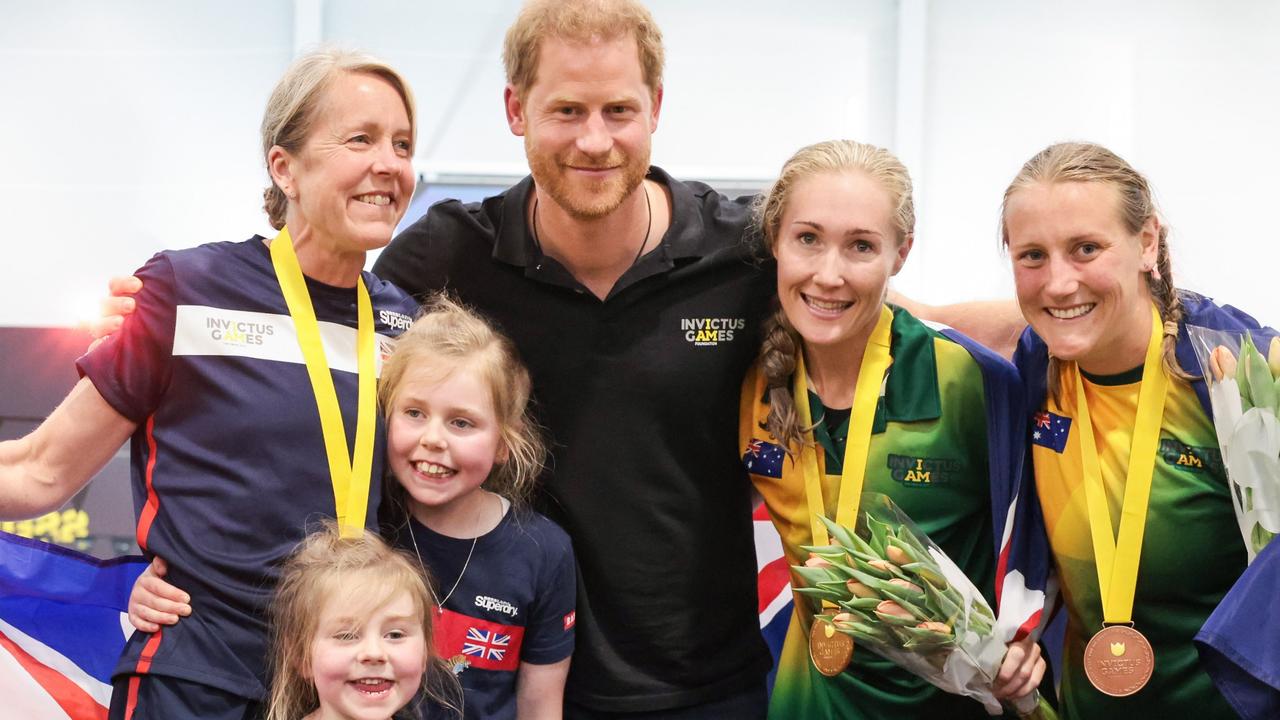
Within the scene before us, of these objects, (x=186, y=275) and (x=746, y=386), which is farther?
(x=746, y=386)

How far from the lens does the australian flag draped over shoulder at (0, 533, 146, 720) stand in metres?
2.47

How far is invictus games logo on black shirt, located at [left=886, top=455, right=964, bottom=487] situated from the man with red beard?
38 centimetres

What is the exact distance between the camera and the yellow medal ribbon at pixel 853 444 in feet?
7.75

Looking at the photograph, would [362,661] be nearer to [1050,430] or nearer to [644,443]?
[644,443]

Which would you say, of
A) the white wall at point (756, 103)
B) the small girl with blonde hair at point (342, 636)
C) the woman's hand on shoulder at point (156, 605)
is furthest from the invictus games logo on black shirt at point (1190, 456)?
the white wall at point (756, 103)

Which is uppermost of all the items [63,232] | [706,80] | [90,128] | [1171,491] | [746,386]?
[706,80]

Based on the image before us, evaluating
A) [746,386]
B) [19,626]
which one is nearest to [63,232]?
[19,626]

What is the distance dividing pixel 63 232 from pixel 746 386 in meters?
5.28

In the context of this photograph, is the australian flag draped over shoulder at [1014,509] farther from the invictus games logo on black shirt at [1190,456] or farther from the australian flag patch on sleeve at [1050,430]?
the invictus games logo on black shirt at [1190,456]

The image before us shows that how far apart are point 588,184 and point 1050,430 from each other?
110cm

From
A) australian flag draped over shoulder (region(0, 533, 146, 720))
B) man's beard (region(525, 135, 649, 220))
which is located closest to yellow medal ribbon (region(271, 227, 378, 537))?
man's beard (region(525, 135, 649, 220))

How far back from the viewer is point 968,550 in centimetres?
246

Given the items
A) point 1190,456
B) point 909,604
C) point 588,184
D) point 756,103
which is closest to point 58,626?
point 588,184

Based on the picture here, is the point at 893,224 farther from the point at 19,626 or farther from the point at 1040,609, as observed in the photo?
the point at 19,626
